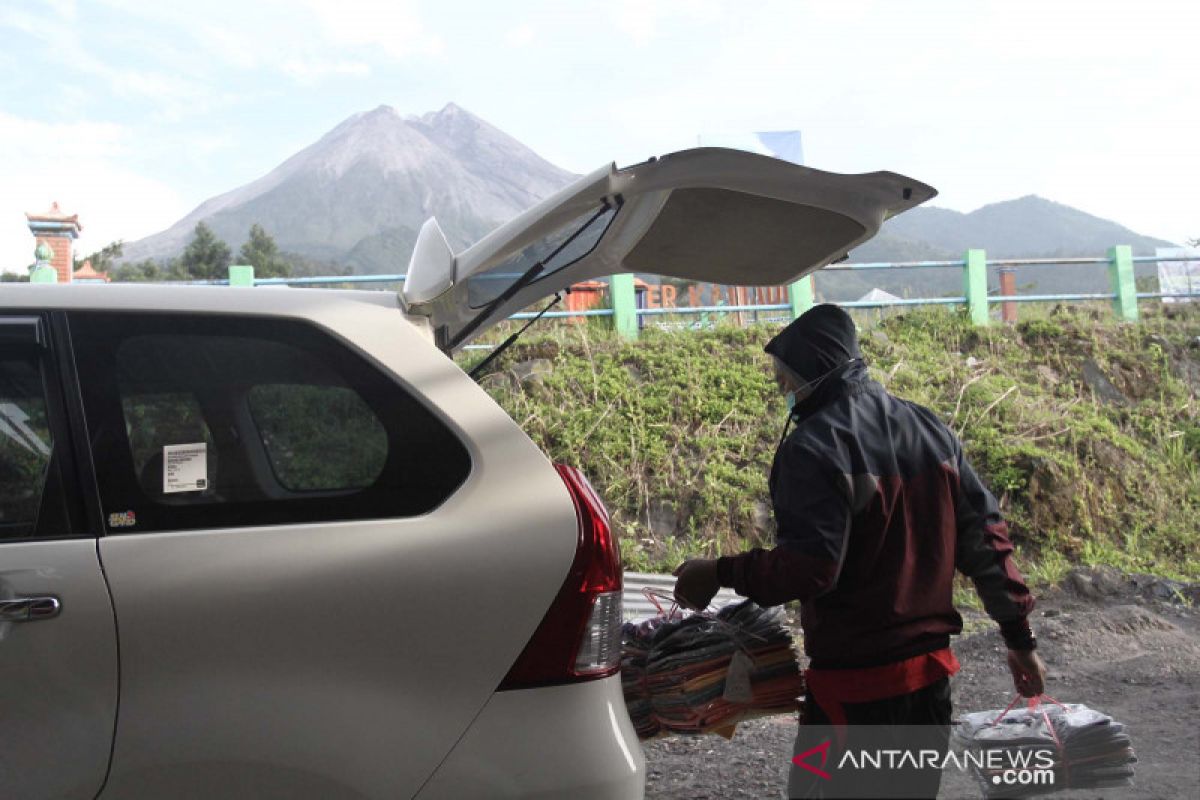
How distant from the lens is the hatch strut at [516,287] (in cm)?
235

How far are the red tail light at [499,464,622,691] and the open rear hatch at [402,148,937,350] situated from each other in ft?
2.00

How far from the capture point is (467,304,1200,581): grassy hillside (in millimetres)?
7523

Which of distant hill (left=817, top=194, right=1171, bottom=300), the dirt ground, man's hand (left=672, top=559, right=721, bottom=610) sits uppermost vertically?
distant hill (left=817, top=194, right=1171, bottom=300)

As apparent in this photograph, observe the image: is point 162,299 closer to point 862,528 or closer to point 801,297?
point 862,528

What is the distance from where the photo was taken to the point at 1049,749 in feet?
9.45

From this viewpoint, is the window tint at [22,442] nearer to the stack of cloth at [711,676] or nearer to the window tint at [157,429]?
the window tint at [157,429]

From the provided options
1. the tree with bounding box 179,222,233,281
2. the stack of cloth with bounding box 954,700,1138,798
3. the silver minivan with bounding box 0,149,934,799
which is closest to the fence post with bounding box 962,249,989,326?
the stack of cloth with bounding box 954,700,1138,798

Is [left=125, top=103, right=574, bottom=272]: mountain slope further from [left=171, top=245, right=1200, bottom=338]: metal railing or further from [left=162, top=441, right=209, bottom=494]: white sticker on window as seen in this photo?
[left=162, top=441, right=209, bottom=494]: white sticker on window

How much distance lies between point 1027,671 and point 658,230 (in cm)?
151

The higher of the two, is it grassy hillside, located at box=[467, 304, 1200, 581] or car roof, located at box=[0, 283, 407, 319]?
car roof, located at box=[0, 283, 407, 319]

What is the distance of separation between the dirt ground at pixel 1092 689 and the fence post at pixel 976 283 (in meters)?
4.64

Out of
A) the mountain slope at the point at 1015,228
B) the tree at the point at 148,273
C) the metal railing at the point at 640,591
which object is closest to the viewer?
the metal railing at the point at 640,591

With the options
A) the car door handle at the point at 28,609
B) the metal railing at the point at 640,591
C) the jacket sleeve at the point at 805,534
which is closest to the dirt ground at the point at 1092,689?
the metal railing at the point at 640,591

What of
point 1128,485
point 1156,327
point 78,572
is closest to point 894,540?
point 78,572
